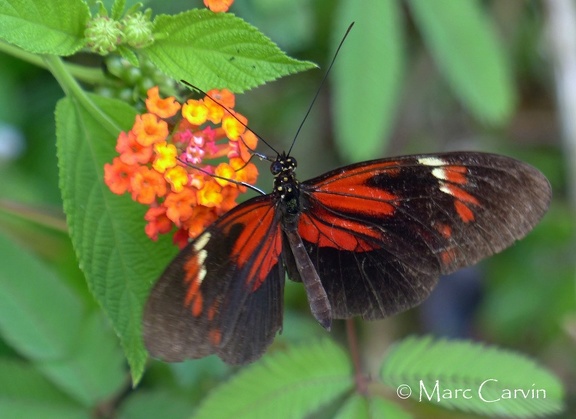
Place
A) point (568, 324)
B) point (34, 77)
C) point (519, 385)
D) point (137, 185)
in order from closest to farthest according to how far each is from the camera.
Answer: point (137, 185) < point (519, 385) < point (568, 324) < point (34, 77)

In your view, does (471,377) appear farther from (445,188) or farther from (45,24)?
(45,24)

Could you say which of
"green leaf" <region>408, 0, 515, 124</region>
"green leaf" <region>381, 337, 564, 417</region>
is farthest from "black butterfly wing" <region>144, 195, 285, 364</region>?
"green leaf" <region>408, 0, 515, 124</region>

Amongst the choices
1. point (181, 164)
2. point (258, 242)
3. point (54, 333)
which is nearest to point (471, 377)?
point (258, 242)

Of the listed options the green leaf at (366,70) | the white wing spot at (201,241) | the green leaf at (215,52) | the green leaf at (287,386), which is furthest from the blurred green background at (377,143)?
the white wing spot at (201,241)

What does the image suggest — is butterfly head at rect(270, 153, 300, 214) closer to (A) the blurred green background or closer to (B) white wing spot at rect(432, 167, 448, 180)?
(B) white wing spot at rect(432, 167, 448, 180)

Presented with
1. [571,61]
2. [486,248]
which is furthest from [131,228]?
[571,61]

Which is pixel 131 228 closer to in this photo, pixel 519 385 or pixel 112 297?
pixel 112 297

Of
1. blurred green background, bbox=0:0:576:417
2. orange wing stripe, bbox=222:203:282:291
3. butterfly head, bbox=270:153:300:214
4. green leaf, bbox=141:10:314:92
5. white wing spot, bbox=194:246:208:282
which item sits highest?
blurred green background, bbox=0:0:576:417
